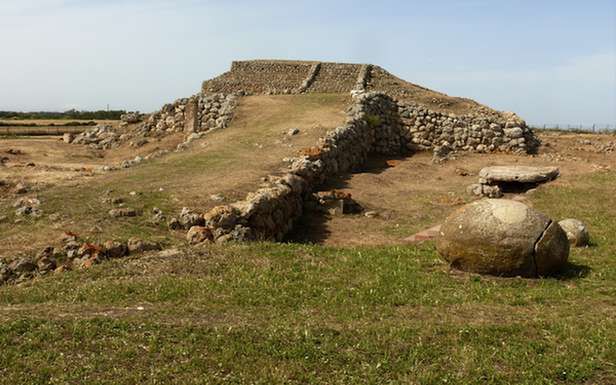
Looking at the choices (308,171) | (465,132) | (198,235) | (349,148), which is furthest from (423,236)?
(465,132)

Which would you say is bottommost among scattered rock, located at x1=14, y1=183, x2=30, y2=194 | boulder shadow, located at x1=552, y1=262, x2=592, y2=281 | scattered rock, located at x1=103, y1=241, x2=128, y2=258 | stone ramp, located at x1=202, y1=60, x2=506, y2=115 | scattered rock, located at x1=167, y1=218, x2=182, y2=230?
boulder shadow, located at x1=552, y1=262, x2=592, y2=281

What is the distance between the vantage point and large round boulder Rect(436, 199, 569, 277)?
10.3m

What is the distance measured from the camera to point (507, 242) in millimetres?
10281

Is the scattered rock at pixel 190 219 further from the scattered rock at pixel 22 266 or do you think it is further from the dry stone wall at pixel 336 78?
the dry stone wall at pixel 336 78

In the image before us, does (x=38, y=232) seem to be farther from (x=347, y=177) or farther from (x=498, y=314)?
(x=347, y=177)

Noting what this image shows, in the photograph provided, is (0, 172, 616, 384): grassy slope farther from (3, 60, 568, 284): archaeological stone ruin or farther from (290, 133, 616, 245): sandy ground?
(290, 133, 616, 245): sandy ground

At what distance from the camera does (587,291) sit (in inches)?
384

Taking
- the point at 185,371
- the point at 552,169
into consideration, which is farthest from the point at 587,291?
the point at 552,169

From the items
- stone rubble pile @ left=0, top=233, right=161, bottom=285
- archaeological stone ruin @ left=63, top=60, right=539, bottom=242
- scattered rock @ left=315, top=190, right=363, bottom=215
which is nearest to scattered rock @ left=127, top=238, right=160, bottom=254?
stone rubble pile @ left=0, top=233, right=161, bottom=285

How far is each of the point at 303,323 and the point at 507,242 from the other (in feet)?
14.1

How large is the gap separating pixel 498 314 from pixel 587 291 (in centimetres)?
220

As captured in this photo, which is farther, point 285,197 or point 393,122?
point 393,122

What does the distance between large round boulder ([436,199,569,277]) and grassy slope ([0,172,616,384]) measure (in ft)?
1.01

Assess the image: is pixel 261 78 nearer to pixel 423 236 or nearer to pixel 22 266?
pixel 423 236
